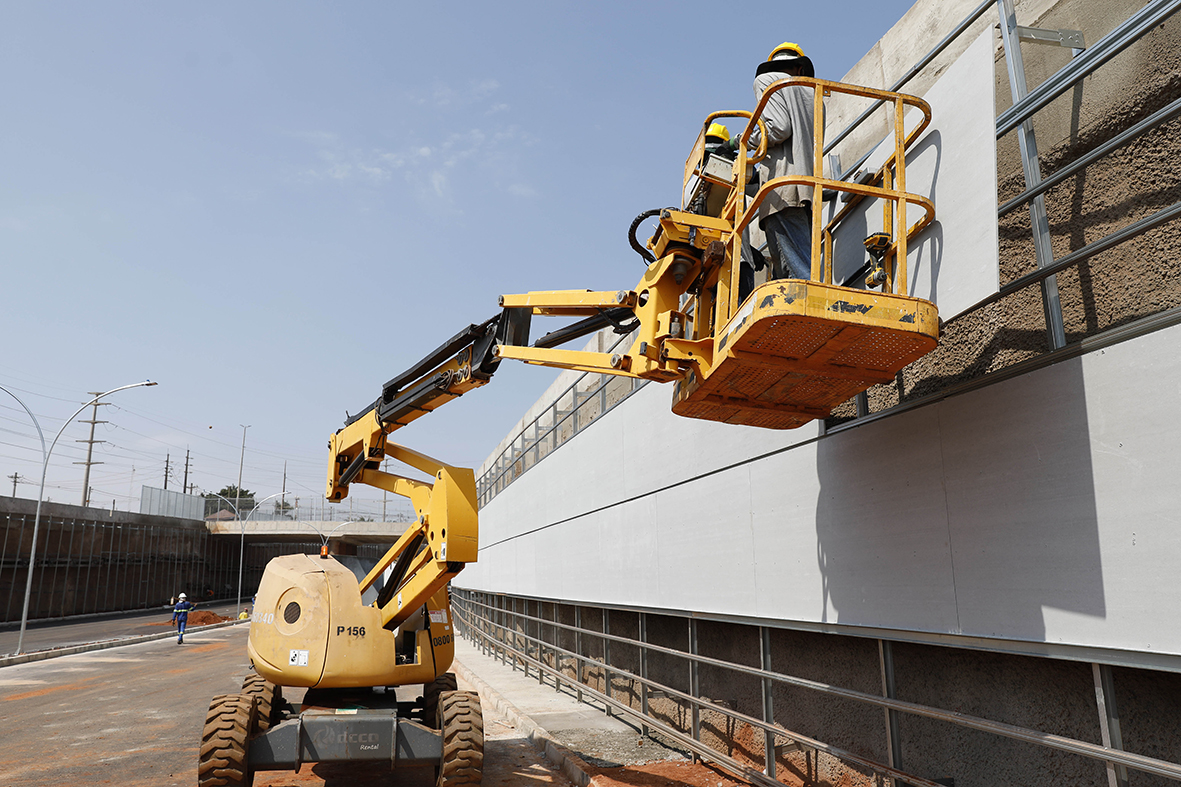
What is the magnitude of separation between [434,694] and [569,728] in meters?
3.14

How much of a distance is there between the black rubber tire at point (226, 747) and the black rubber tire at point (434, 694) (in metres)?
1.75

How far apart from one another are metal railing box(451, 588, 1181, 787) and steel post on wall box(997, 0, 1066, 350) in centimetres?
211

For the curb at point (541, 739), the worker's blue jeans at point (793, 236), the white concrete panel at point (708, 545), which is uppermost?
the worker's blue jeans at point (793, 236)

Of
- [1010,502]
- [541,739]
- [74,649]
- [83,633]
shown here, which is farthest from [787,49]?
[83,633]

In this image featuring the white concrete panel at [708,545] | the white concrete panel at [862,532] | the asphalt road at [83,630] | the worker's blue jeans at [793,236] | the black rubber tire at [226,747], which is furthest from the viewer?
the asphalt road at [83,630]

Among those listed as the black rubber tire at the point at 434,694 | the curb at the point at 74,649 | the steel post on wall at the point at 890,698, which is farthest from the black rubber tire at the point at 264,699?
the curb at the point at 74,649

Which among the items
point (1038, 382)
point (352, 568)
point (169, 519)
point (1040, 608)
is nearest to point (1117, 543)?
point (1040, 608)

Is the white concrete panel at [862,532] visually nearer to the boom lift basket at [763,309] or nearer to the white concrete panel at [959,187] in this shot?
the boom lift basket at [763,309]

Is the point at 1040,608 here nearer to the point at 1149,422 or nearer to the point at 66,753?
the point at 1149,422

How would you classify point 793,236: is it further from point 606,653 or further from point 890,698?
point 606,653

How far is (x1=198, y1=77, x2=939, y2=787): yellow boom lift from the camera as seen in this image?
4156mm

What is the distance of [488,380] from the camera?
24.0 ft

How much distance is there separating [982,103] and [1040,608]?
2.79 meters

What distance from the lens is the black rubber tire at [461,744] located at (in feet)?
23.1
